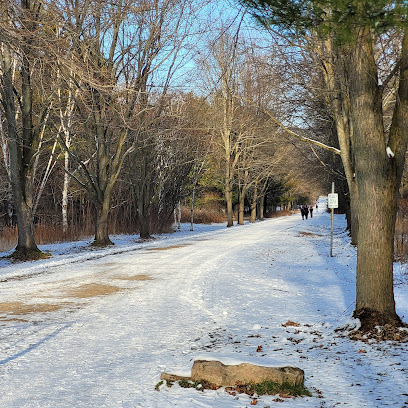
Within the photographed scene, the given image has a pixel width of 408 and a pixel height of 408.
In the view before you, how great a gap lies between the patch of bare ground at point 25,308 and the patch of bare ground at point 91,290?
1013mm

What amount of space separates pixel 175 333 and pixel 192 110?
18.8 metres

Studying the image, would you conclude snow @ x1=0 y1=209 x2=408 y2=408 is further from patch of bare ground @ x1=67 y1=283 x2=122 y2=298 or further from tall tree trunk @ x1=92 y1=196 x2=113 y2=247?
tall tree trunk @ x1=92 y1=196 x2=113 y2=247

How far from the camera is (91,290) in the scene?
404 inches

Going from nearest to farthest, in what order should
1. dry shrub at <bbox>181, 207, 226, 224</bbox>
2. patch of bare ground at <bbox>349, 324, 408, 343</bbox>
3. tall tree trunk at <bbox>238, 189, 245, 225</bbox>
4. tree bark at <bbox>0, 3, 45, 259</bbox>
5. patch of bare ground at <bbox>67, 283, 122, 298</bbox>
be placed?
patch of bare ground at <bbox>349, 324, 408, 343</bbox> < patch of bare ground at <bbox>67, 283, 122, 298</bbox> < tree bark at <bbox>0, 3, 45, 259</bbox> < tall tree trunk at <bbox>238, 189, 245, 225</bbox> < dry shrub at <bbox>181, 207, 226, 224</bbox>

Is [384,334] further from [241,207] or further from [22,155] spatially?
[241,207]

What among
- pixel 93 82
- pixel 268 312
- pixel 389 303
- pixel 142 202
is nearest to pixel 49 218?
pixel 142 202

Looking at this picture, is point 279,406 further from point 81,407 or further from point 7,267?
point 7,267

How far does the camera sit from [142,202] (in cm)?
2761

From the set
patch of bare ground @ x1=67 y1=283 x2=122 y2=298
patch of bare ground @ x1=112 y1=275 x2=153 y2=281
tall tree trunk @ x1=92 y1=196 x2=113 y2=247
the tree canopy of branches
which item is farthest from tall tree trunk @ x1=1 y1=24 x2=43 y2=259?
the tree canopy of branches

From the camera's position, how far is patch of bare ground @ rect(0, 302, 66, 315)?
8.12 metres

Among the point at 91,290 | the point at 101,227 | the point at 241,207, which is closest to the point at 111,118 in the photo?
the point at 101,227

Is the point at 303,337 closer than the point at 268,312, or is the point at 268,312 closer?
the point at 303,337

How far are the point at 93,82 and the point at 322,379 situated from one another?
25.2 feet

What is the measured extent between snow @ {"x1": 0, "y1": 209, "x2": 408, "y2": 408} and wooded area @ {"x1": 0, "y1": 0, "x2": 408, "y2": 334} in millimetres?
1435
